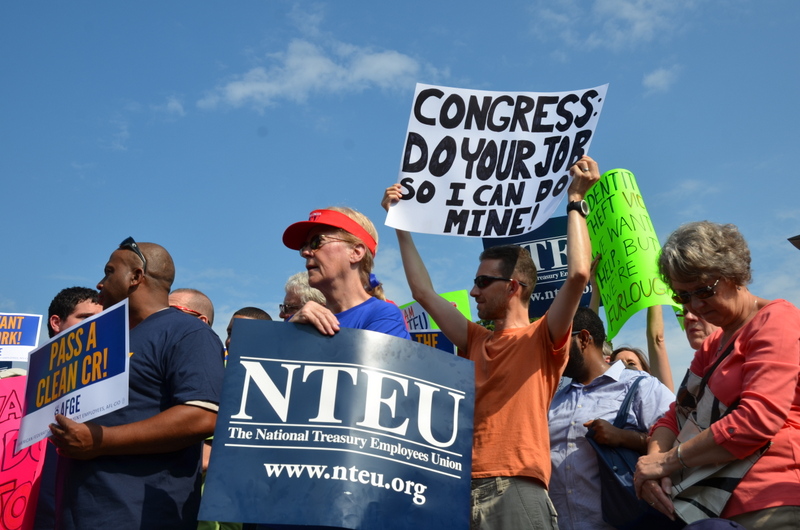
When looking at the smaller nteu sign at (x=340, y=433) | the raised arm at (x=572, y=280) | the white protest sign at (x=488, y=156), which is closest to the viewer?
the smaller nteu sign at (x=340, y=433)

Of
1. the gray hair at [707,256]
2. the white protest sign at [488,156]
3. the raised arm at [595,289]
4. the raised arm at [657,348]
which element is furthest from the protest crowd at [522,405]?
the raised arm at [595,289]

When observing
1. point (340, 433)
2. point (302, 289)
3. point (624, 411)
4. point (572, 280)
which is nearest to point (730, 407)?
point (572, 280)

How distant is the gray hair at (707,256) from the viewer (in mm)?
3363

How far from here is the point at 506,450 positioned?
3529 mm

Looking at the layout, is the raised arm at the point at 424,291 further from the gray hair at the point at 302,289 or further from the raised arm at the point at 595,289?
the raised arm at the point at 595,289

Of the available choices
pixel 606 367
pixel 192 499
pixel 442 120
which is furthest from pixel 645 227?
pixel 192 499

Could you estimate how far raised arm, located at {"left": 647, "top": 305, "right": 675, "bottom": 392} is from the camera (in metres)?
5.97

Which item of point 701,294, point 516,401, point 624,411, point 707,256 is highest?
point 707,256

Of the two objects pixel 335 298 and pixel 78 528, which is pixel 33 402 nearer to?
pixel 78 528

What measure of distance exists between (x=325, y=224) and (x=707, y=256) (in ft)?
6.05

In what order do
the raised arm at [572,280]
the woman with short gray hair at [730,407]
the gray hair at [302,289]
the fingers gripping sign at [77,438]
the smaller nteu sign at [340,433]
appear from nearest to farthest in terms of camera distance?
the smaller nteu sign at [340,433], the woman with short gray hair at [730,407], the fingers gripping sign at [77,438], the raised arm at [572,280], the gray hair at [302,289]

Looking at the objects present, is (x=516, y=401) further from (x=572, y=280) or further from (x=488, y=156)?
(x=488, y=156)

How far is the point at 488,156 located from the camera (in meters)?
4.71

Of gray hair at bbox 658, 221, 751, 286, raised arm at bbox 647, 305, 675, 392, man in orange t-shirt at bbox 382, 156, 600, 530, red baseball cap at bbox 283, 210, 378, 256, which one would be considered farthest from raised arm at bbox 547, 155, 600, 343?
raised arm at bbox 647, 305, 675, 392
